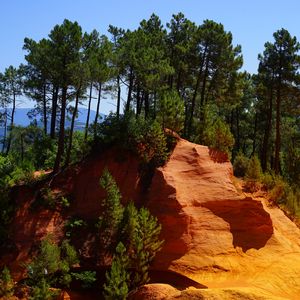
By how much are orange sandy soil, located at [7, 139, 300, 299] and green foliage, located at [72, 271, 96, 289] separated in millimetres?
2622

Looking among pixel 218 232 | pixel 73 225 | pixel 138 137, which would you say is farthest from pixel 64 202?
pixel 218 232

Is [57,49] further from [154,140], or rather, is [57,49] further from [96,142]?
[154,140]

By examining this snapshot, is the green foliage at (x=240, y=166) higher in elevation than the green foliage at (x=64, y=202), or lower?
higher

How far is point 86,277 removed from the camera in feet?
61.4

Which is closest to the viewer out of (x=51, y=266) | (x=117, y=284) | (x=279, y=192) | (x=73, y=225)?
(x=117, y=284)

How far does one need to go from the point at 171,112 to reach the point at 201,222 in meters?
6.95

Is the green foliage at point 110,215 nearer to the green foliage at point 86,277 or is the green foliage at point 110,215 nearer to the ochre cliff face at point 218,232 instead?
the green foliage at point 86,277

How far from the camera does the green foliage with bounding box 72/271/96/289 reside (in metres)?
18.6

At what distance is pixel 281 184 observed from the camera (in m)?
24.2

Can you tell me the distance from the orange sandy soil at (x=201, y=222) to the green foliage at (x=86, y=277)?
262 centimetres

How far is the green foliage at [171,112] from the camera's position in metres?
24.4

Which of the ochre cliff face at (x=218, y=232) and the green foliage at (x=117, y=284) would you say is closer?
the green foliage at (x=117, y=284)

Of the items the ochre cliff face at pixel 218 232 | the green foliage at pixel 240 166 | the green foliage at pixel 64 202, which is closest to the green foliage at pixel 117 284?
the ochre cliff face at pixel 218 232

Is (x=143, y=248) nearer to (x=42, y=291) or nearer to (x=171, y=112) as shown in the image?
(x=42, y=291)
